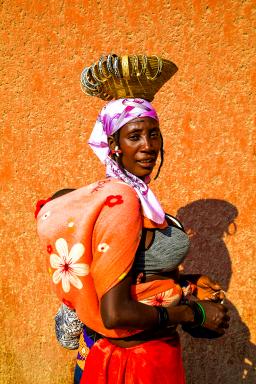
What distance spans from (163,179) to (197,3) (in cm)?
124

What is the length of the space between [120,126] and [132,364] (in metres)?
1.00

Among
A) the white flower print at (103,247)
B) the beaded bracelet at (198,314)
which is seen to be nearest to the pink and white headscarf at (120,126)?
the white flower print at (103,247)

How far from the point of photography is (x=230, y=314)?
3053 mm

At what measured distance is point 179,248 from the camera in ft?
5.65

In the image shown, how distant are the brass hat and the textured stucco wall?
1.10 meters

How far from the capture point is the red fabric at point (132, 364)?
5.65 ft

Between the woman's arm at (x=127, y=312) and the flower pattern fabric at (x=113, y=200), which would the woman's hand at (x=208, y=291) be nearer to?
the woman's arm at (x=127, y=312)

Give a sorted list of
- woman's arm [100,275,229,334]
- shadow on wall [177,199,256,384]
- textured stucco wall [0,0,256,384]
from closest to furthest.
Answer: woman's arm [100,275,229,334] < textured stucco wall [0,0,256,384] < shadow on wall [177,199,256,384]

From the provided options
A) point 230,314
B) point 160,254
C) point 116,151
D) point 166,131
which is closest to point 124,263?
point 160,254

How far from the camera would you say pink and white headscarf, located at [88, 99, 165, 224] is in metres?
1.73

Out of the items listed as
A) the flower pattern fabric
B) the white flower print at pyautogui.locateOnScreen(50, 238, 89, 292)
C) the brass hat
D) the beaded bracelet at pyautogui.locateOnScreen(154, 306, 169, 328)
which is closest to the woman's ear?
the brass hat

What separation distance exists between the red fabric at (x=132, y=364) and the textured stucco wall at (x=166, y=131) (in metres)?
1.34

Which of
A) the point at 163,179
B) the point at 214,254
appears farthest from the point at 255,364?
the point at 163,179

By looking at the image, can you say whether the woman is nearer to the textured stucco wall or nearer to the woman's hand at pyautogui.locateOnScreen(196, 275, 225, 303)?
the woman's hand at pyautogui.locateOnScreen(196, 275, 225, 303)
